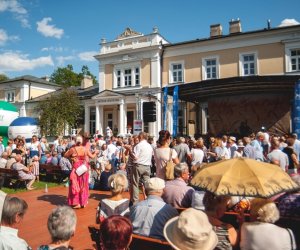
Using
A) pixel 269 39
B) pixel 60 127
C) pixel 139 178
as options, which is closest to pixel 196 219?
pixel 139 178

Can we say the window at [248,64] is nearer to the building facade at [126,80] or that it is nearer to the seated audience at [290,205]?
the building facade at [126,80]

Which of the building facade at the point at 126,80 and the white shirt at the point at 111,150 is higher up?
the building facade at the point at 126,80

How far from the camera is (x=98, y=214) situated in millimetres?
4344

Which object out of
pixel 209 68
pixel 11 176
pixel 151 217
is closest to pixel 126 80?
pixel 209 68

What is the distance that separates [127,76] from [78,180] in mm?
26027

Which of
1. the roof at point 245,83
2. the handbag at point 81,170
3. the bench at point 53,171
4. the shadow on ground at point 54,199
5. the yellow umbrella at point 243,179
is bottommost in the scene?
the shadow on ground at point 54,199

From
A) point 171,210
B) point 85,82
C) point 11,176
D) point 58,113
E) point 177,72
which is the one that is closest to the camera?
point 171,210

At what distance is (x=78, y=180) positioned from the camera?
7789 millimetres

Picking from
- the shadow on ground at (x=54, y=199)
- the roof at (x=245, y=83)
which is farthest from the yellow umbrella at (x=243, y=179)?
the roof at (x=245, y=83)

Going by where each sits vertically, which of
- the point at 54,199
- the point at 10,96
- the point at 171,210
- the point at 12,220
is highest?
the point at 10,96

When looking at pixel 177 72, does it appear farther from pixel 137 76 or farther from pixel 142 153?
pixel 142 153

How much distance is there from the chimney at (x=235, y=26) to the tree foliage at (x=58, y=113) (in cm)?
1825

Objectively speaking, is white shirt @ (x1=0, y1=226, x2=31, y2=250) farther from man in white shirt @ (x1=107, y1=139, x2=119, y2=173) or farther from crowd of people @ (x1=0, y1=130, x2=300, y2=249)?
man in white shirt @ (x1=107, y1=139, x2=119, y2=173)

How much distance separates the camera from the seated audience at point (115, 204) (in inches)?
169
